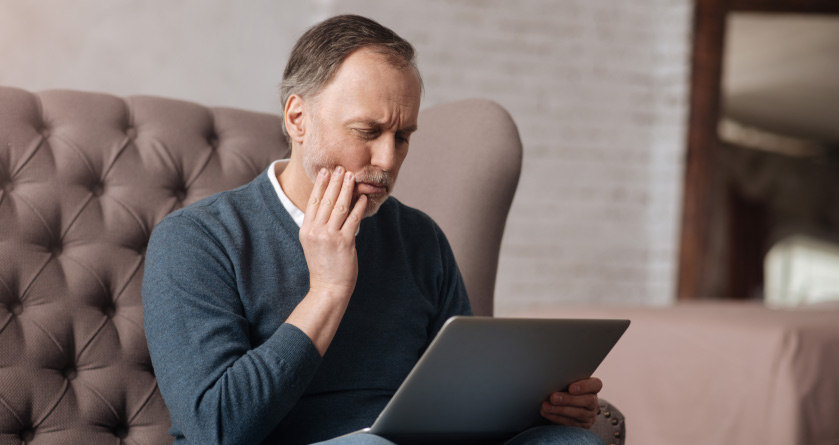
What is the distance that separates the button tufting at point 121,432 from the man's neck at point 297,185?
0.52m

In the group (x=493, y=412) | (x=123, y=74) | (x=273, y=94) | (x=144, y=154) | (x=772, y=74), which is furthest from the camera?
(x=772, y=74)

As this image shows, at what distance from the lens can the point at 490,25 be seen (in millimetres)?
3742

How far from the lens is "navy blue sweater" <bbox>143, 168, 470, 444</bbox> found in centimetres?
103

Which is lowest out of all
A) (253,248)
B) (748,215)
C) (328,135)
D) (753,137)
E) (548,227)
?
(748,215)

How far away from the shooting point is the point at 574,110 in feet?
12.7

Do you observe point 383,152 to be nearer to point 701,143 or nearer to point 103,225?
point 103,225

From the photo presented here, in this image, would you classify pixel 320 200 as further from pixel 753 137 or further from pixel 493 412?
pixel 753 137

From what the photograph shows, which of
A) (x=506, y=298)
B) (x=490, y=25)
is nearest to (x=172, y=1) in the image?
(x=490, y=25)

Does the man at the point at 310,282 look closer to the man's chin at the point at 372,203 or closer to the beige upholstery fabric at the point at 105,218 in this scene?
the man's chin at the point at 372,203

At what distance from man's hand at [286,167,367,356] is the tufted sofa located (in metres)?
0.49

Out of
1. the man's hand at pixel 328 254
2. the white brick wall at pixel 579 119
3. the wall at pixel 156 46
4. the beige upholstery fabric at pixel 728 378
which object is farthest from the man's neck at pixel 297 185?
the white brick wall at pixel 579 119

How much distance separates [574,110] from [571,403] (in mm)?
2875

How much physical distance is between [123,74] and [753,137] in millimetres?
7707

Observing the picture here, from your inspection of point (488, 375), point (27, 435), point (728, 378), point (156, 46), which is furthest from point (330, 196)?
point (156, 46)
